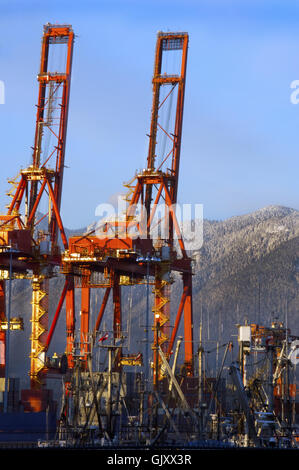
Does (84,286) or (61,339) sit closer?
(84,286)

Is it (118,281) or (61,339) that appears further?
(61,339)

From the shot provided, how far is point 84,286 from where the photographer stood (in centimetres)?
12319

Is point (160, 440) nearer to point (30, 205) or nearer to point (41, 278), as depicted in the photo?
point (41, 278)

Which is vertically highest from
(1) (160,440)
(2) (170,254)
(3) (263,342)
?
(2) (170,254)

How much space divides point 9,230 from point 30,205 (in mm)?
12654

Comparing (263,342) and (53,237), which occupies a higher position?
(53,237)

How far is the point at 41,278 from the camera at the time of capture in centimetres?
12006
